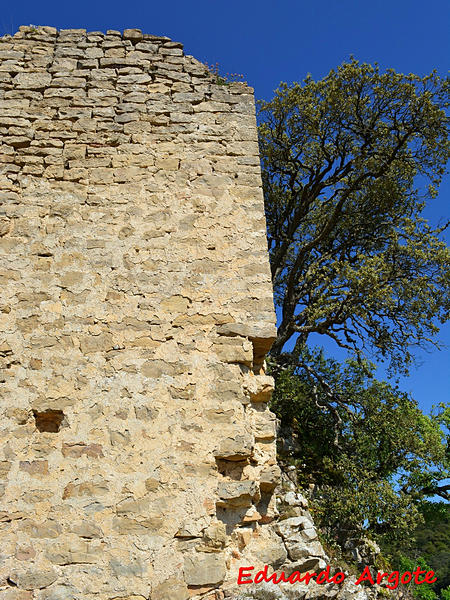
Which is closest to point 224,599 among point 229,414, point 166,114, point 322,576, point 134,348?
point 229,414

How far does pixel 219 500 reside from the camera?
319cm

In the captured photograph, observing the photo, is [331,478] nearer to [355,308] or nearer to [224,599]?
[355,308]

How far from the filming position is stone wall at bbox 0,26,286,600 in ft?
9.97

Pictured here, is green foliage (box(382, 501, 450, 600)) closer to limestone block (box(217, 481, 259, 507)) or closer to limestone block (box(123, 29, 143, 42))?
limestone block (box(217, 481, 259, 507))

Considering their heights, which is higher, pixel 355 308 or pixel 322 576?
pixel 355 308

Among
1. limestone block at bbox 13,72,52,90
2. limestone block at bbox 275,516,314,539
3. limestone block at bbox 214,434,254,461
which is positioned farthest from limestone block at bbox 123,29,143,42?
limestone block at bbox 275,516,314,539

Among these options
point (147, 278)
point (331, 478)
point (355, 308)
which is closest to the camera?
point (147, 278)

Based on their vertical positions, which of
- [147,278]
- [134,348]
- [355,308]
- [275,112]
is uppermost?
[275,112]

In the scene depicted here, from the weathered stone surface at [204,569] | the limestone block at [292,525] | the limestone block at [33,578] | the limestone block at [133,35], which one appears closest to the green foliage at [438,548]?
the limestone block at [292,525]

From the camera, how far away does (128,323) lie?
3.67 metres

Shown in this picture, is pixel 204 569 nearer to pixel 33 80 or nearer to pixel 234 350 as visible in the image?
pixel 234 350

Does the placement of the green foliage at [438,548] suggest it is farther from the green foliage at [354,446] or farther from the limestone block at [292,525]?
the limestone block at [292,525]

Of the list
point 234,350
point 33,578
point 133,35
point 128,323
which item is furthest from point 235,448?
point 133,35

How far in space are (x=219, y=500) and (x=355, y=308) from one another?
22.7 ft
